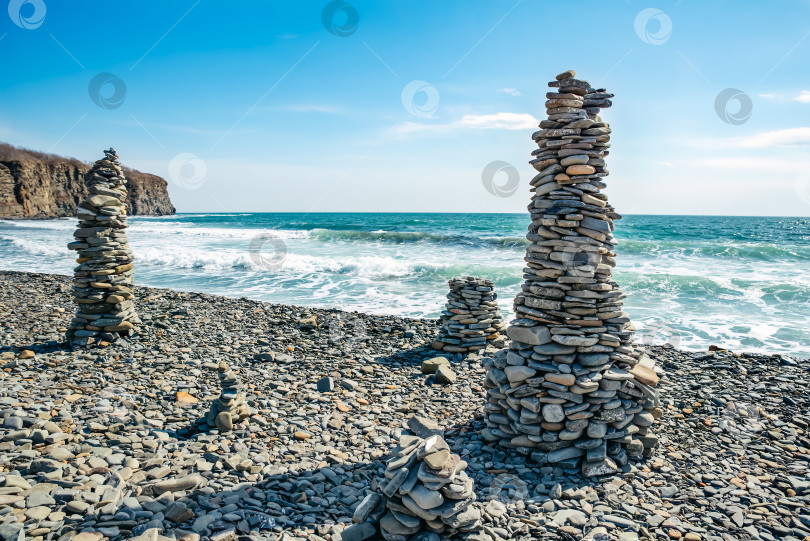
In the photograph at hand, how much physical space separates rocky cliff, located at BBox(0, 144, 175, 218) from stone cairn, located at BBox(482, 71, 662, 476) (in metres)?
71.7

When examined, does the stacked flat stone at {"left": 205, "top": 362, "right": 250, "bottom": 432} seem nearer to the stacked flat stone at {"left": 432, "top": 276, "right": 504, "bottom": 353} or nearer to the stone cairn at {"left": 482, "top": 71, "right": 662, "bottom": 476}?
the stone cairn at {"left": 482, "top": 71, "right": 662, "bottom": 476}

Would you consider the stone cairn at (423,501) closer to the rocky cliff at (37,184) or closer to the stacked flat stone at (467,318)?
the stacked flat stone at (467,318)

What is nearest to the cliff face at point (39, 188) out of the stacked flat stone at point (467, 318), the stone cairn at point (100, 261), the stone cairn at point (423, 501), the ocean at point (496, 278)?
the ocean at point (496, 278)

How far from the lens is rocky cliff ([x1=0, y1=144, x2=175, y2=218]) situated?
211 feet

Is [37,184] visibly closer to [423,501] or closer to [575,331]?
[575,331]

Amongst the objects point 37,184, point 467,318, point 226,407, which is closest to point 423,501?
point 226,407

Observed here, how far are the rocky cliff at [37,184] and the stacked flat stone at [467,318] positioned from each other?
6801 cm

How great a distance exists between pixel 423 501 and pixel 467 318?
6706 mm

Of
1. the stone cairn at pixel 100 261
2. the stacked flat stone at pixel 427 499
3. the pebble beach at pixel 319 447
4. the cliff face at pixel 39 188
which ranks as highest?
the cliff face at pixel 39 188

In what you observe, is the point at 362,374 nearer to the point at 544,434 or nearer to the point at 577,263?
the point at 544,434

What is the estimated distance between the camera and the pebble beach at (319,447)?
4.64 metres

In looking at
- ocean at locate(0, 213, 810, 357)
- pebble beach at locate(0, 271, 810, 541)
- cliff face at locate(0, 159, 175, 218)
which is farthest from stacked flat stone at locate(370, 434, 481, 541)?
cliff face at locate(0, 159, 175, 218)

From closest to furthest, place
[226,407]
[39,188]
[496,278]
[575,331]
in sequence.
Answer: [575,331] → [226,407] → [496,278] → [39,188]

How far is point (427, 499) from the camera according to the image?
13.8ft
